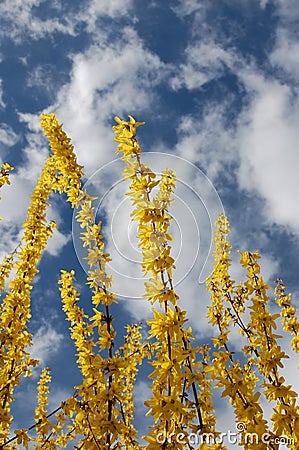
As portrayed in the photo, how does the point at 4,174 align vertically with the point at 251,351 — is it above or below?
above

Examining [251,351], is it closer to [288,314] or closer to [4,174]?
[288,314]

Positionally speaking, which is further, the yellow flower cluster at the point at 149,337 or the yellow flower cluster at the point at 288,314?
the yellow flower cluster at the point at 288,314

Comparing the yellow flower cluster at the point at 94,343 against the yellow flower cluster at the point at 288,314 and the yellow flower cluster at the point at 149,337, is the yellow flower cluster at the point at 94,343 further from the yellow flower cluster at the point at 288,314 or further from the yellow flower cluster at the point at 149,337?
the yellow flower cluster at the point at 288,314

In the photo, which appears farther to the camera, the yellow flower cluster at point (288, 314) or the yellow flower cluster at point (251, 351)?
the yellow flower cluster at point (288, 314)

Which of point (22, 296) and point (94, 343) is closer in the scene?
point (94, 343)

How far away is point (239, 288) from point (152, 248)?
3.41 metres

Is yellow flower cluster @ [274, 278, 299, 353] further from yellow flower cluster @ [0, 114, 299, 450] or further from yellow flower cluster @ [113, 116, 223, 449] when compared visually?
yellow flower cluster @ [113, 116, 223, 449]

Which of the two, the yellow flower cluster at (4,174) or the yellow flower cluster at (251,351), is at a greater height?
Answer: the yellow flower cluster at (4,174)

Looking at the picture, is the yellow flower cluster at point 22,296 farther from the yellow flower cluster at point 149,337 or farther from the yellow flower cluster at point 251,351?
the yellow flower cluster at point 251,351

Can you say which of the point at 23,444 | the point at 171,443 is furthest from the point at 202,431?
the point at 23,444

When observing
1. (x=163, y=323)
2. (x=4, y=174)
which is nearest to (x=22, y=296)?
(x=4, y=174)

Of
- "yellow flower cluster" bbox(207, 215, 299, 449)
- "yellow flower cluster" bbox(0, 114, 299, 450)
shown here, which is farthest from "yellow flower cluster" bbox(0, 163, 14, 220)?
"yellow flower cluster" bbox(207, 215, 299, 449)

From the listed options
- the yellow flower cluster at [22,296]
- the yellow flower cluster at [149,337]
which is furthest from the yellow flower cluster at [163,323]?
the yellow flower cluster at [22,296]

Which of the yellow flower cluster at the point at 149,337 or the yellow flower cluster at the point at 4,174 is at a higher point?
the yellow flower cluster at the point at 4,174
